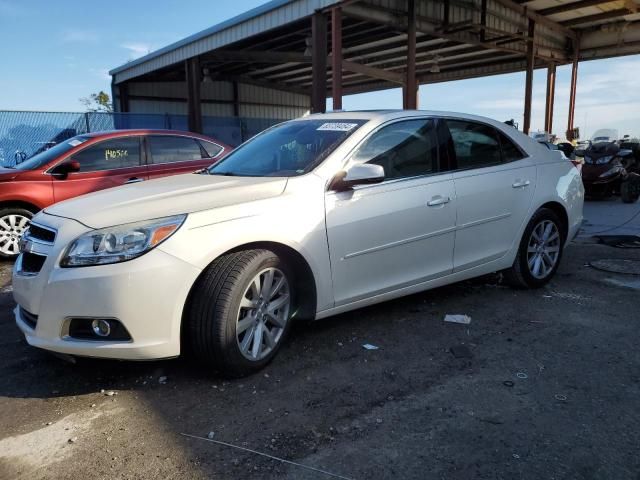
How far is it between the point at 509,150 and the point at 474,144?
453 mm

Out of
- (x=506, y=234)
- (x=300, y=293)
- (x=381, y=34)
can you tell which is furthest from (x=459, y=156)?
(x=381, y=34)

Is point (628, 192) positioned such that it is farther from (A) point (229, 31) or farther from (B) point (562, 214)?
(A) point (229, 31)

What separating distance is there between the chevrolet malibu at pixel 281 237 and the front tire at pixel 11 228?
12.0 ft

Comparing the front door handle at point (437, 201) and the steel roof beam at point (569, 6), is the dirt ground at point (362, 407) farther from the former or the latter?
the steel roof beam at point (569, 6)

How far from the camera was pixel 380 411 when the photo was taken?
106 inches

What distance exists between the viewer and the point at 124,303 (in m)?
2.64

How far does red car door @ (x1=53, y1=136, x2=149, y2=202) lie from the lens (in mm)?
6656

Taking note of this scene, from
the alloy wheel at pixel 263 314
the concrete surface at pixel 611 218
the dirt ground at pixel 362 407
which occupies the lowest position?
the dirt ground at pixel 362 407

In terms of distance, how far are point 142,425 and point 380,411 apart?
3.95 ft

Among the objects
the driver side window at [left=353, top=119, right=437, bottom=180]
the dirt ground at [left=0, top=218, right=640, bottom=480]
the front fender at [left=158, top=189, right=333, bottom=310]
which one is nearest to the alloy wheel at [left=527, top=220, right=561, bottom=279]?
the dirt ground at [left=0, top=218, right=640, bottom=480]

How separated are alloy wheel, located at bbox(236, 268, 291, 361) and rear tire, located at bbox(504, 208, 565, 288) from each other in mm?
2342

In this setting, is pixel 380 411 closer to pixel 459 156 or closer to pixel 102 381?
pixel 102 381

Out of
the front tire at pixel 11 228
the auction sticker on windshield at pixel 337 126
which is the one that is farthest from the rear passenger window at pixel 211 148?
the auction sticker on windshield at pixel 337 126

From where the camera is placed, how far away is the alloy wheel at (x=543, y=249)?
4.65 meters
